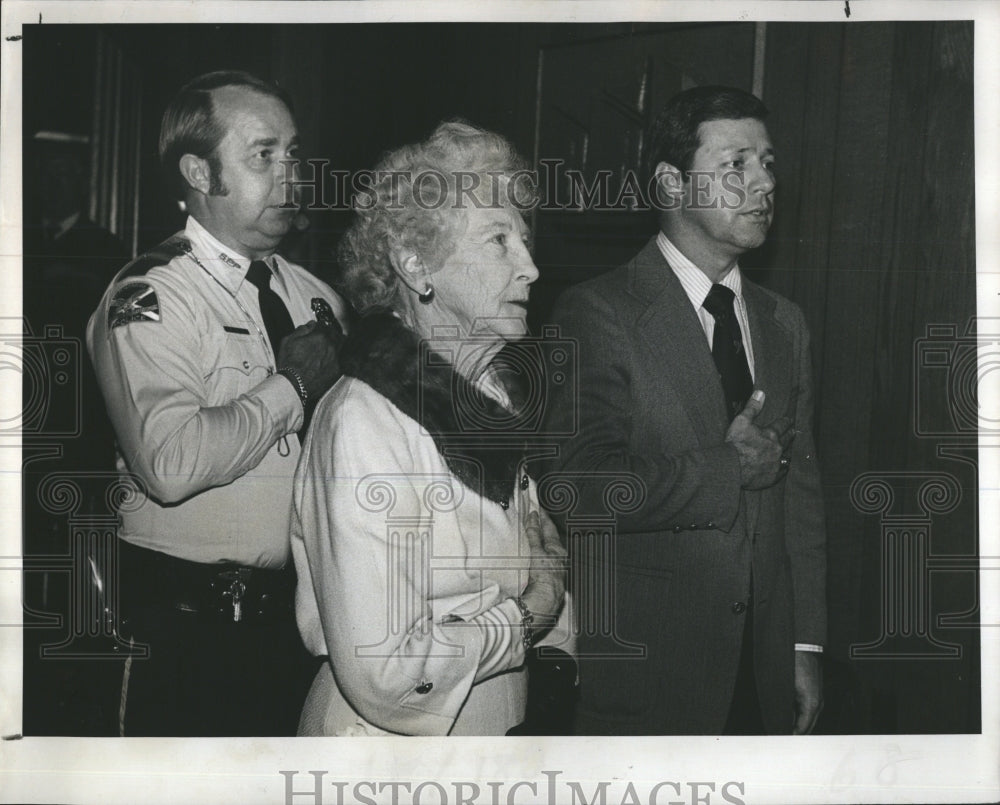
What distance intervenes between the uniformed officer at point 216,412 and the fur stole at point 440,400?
0.09 m

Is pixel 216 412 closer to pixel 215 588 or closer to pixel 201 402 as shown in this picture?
pixel 201 402

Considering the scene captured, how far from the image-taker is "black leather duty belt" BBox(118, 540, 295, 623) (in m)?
2.58

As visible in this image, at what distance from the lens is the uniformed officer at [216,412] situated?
2.57 meters

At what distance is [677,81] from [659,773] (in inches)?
68.3

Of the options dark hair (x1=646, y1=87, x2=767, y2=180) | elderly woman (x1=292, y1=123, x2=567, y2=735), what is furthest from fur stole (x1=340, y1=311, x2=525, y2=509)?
dark hair (x1=646, y1=87, x2=767, y2=180)

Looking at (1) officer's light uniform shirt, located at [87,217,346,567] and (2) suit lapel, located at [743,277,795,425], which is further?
(2) suit lapel, located at [743,277,795,425]

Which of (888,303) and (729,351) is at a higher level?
(888,303)

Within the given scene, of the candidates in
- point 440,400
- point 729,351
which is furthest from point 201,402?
point 729,351

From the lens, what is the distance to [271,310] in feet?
8.59

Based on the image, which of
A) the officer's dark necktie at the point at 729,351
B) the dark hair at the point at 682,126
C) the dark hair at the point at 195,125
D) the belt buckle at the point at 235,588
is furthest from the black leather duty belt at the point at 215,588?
the dark hair at the point at 682,126

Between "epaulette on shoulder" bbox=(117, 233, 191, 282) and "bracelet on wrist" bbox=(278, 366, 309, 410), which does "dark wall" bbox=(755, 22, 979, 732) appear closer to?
"bracelet on wrist" bbox=(278, 366, 309, 410)

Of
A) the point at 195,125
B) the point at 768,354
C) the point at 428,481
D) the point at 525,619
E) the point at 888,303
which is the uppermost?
the point at 195,125

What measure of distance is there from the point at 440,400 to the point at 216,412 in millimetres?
537

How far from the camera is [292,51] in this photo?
2.67 m
